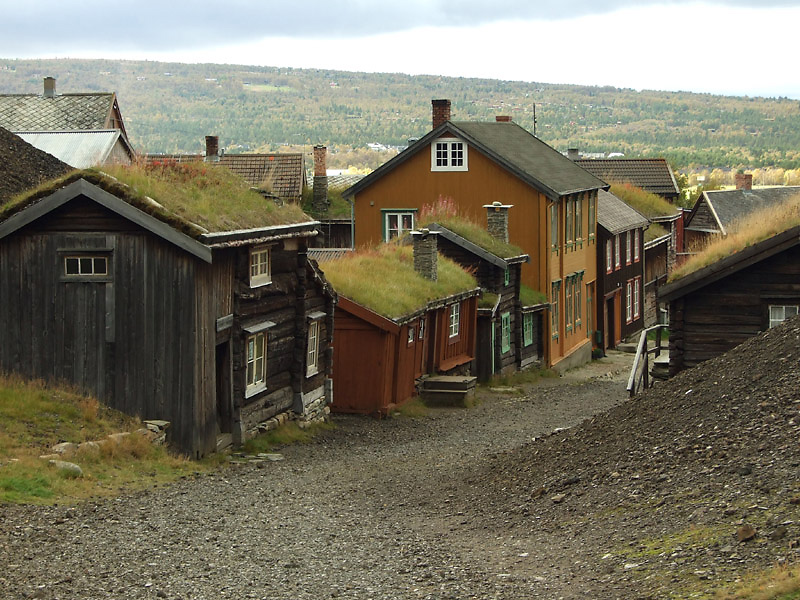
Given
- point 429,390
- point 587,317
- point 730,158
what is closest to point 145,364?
point 429,390

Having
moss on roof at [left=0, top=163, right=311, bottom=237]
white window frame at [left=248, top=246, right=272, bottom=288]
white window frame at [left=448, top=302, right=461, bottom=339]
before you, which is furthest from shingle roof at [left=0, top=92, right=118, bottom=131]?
A: white window frame at [left=248, top=246, right=272, bottom=288]

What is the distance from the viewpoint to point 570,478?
14.4 m

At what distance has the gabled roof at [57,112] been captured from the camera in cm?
4478

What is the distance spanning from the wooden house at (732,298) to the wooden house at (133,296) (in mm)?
8056

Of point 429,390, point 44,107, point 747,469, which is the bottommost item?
point 429,390

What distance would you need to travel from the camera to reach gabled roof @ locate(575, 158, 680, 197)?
64.4 metres

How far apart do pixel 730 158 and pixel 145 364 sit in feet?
523

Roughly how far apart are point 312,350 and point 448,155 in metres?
16.6

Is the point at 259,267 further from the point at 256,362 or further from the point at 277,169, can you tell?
the point at 277,169

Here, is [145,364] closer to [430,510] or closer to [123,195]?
[123,195]

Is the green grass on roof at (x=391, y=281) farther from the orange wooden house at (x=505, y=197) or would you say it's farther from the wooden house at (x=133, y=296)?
the wooden house at (x=133, y=296)

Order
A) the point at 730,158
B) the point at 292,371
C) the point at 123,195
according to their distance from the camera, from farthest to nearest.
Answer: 1. the point at 730,158
2. the point at 292,371
3. the point at 123,195

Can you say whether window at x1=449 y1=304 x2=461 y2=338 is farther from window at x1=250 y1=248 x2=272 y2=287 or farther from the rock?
the rock

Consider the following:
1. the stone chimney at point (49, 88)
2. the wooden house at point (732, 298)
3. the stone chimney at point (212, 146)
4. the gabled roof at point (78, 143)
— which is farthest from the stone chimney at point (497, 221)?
the stone chimney at point (49, 88)
